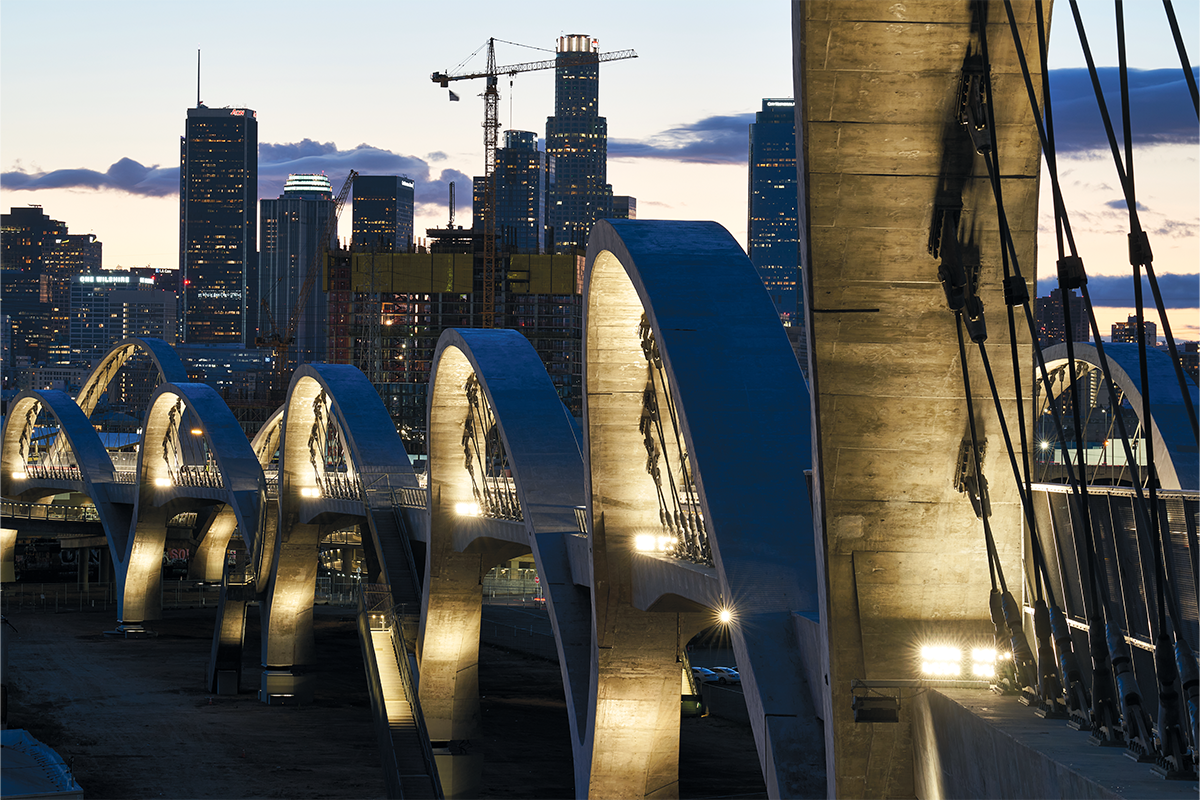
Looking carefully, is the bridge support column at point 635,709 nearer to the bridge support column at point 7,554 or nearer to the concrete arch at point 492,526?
the concrete arch at point 492,526

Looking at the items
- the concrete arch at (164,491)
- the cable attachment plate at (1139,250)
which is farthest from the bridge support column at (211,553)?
the cable attachment plate at (1139,250)

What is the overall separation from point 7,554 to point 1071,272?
105338mm

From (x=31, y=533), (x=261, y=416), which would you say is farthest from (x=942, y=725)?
(x=261, y=416)

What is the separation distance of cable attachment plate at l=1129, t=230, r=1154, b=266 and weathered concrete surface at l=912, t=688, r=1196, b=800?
4218 mm

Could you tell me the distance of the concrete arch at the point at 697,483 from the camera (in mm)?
22203

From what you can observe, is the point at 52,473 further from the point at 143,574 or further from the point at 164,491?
the point at 164,491

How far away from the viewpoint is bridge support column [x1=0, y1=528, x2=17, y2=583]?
105m

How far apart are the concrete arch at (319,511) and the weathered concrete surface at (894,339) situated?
1384 inches

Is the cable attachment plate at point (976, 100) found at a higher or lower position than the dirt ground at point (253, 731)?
higher

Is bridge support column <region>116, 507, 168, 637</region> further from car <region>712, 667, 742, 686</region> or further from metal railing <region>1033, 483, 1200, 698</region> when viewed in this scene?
metal railing <region>1033, 483, 1200, 698</region>

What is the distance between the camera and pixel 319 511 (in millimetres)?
Answer: 65812

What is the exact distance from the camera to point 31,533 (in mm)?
103938

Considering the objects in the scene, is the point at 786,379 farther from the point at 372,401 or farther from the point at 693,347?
the point at 372,401

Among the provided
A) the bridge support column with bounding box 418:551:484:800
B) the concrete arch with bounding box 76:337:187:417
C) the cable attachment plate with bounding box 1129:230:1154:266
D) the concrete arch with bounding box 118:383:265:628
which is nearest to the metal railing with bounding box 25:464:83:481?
the concrete arch with bounding box 76:337:187:417
